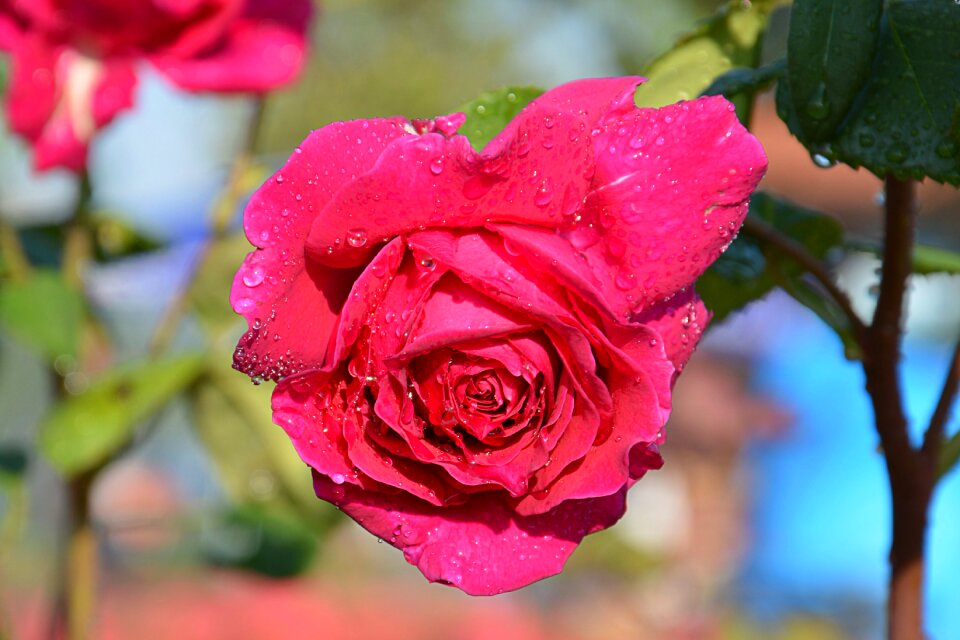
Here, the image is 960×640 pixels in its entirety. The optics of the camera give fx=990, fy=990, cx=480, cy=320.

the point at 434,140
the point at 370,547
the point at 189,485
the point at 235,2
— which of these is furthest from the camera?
the point at 370,547

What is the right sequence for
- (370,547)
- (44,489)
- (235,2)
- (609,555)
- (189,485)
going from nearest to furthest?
(235,2), (44,489), (189,485), (370,547), (609,555)

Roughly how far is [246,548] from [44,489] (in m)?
0.72

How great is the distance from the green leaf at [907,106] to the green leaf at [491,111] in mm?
92

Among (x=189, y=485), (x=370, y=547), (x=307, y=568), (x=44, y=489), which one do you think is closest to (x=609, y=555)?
(x=370, y=547)

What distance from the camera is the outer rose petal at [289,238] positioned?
0.93 ft

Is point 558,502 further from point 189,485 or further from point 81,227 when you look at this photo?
point 189,485

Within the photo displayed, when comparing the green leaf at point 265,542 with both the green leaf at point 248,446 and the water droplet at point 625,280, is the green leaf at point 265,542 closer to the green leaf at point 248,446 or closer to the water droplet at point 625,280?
the green leaf at point 248,446

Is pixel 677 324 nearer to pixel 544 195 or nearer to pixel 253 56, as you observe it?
pixel 544 195

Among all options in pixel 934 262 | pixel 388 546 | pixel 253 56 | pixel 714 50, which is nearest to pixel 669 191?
pixel 714 50

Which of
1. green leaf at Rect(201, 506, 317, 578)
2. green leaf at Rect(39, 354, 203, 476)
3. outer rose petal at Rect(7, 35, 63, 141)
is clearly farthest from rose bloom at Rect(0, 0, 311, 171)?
green leaf at Rect(201, 506, 317, 578)

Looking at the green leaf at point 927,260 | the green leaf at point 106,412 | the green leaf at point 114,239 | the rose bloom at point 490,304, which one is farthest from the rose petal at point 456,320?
the green leaf at point 114,239

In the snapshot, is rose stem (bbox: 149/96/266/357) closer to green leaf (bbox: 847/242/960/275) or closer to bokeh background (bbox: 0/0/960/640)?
bokeh background (bbox: 0/0/960/640)

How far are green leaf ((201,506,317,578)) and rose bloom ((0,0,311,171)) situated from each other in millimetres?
346

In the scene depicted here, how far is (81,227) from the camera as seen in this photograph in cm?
77
